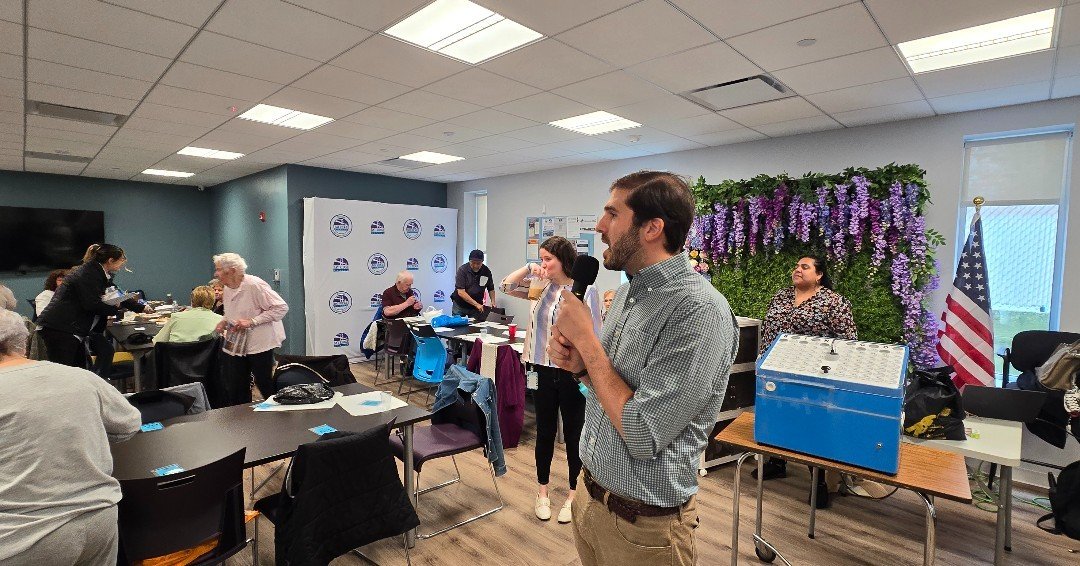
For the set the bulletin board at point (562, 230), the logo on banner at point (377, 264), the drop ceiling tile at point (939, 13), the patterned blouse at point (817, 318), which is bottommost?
the patterned blouse at point (817, 318)

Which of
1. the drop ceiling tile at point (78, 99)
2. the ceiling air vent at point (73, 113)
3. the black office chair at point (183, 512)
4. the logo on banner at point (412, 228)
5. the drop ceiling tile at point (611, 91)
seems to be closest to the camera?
the black office chair at point (183, 512)

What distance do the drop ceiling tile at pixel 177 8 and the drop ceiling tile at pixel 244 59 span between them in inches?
7.7

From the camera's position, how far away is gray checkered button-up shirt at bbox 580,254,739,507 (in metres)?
1.15

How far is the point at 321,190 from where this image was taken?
7.85 m

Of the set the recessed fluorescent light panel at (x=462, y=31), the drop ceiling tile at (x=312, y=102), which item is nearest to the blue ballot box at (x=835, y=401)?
the recessed fluorescent light panel at (x=462, y=31)

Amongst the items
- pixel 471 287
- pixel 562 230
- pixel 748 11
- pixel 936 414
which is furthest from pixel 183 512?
pixel 562 230

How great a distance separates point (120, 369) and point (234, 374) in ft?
6.17

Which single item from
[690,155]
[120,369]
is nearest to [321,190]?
[120,369]

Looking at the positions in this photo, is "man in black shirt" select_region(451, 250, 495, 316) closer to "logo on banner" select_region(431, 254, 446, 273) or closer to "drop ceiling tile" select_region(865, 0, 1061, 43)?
"logo on banner" select_region(431, 254, 446, 273)

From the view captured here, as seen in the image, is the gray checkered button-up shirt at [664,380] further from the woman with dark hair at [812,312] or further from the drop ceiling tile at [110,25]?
the drop ceiling tile at [110,25]

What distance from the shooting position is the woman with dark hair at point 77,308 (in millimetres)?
4473

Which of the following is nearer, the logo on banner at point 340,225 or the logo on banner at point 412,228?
the logo on banner at point 340,225

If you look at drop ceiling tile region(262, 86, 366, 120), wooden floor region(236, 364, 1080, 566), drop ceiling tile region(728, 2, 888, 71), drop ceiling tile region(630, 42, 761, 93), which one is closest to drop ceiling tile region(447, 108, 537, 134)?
drop ceiling tile region(262, 86, 366, 120)

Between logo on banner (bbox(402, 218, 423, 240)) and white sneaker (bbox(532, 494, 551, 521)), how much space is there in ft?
19.1
